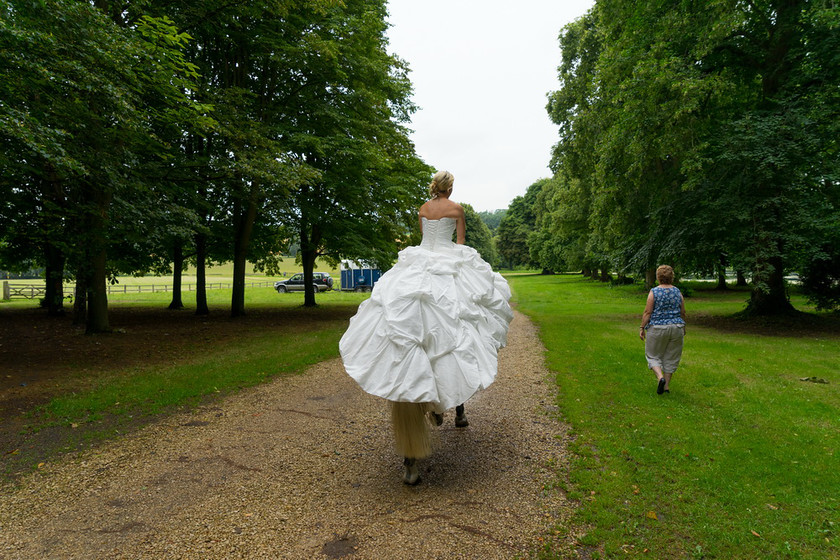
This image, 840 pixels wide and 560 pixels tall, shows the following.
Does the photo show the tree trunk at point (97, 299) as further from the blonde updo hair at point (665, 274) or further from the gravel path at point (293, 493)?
the blonde updo hair at point (665, 274)

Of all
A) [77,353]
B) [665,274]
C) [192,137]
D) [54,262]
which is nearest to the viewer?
[665,274]

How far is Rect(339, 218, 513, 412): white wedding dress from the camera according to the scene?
11.8 feet

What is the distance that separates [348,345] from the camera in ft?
12.9

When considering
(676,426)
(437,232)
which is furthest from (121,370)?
(676,426)

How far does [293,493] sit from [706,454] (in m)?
4.16

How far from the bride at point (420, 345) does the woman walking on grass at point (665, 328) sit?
3666mm

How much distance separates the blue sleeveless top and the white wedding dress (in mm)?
3647

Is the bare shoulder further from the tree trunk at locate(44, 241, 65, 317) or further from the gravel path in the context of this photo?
the tree trunk at locate(44, 241, 65, 317)

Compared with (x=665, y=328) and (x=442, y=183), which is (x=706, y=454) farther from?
(x=442, y=183)

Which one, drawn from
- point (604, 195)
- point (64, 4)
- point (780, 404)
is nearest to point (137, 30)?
point (64, 4)

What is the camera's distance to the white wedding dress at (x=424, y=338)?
11.8 feet

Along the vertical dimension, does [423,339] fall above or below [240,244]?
below

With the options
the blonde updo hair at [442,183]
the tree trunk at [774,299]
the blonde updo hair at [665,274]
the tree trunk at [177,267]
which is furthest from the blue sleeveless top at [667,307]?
the tree trunk at [177,267]

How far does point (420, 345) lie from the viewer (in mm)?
3711
